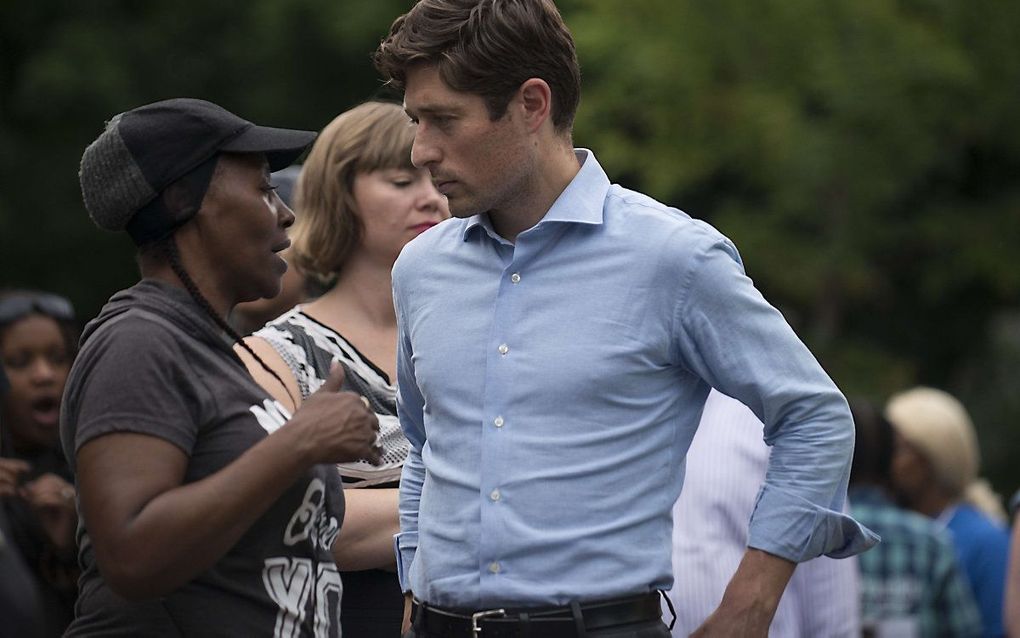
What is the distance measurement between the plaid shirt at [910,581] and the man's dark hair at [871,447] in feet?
0.61

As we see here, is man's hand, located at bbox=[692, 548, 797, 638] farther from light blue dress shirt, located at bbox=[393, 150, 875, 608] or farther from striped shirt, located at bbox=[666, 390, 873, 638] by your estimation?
striped shirt, located at bbox=[666, 390, 873, 638]

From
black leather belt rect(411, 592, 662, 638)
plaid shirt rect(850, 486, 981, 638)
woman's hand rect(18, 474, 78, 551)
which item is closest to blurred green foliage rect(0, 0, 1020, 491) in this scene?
plaid shirt rect(850, 486, 981, 638)

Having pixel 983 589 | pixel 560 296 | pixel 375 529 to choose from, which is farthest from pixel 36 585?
pixel 983 589

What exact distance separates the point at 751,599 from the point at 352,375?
4.52ft

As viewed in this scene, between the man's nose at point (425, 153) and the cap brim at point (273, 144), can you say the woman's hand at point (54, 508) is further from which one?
the man's nose at point (425, 153)

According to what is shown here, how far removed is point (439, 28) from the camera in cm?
316

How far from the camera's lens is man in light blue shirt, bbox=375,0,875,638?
9.78ft

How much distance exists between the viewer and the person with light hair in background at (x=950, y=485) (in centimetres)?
705

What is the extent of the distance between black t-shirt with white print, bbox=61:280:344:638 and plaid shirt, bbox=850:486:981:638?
142 inches

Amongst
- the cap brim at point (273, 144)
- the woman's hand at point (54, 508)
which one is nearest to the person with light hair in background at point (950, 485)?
the woman's hand at point (54, 508)

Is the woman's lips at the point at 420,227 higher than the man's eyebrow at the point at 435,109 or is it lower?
lower

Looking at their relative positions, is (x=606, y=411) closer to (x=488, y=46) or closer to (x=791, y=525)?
(x=791, y=525)

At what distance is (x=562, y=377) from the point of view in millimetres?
3018

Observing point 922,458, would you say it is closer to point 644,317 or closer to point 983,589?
point 983,589
